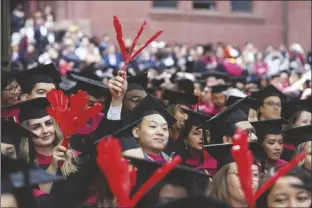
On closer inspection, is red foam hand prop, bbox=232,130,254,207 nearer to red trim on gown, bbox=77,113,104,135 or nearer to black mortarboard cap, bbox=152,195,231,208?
black mortarboard cap, bbox=152,195,231,208

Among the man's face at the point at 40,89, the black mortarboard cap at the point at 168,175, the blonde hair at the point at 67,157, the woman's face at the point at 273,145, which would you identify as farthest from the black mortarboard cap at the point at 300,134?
the black mortarboard cap at the point at 168,175

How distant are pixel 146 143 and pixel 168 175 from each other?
1979 millimetres

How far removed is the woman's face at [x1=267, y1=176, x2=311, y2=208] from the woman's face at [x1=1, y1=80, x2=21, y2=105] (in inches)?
151

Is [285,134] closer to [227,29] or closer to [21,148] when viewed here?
[21,148]

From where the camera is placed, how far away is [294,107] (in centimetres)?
1007

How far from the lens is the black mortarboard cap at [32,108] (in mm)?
7445

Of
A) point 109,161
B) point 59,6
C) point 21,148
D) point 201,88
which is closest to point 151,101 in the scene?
point 21,148

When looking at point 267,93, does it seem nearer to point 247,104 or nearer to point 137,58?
point 247,104

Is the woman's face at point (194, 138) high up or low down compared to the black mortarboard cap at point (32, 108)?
down

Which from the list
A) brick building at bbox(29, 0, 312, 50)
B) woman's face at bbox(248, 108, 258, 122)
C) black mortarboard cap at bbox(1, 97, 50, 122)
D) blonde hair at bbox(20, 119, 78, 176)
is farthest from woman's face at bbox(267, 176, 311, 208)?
A: brick building at bbox(29, 0, 312, 50)

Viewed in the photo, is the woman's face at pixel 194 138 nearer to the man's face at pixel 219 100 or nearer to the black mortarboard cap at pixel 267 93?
the black mortarboard cap at pixel 267 93

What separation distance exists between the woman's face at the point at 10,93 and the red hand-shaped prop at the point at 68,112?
1.63 metres

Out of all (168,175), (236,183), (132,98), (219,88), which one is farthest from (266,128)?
(219,88)

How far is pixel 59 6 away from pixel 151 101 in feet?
62.1
